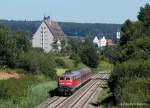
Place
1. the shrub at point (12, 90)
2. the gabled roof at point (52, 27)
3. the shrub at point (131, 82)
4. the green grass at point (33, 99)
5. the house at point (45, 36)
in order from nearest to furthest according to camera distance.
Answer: the shrub at point (131, 82) → the green grass at point (33, 99) → the shrub at point (12, 90) → the house at point (45, 36) → the gabled roof at point (52, 27)

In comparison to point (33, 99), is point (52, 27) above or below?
above

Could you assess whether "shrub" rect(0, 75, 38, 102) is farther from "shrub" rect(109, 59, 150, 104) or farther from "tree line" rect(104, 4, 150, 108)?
"shrub" rect(109, 59, 150, 104)

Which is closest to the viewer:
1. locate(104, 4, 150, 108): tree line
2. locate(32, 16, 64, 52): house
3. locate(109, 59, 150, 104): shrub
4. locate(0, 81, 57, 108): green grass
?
locate(104, 4, 150, 108): tree line

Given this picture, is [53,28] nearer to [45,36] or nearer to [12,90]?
[45,36]

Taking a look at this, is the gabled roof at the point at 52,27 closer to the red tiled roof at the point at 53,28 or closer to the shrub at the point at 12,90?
the red tiled roof at the point at 53,28

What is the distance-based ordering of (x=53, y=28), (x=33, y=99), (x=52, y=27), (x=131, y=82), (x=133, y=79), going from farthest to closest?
1. (x=53, y=28)
2. (x=52, y=27)
3. (x=33, y=99)
4. (x=133, y=79)
5. (x=131, y=82)

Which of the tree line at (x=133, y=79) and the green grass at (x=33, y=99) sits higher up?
the tree line at (x=133, y=79)

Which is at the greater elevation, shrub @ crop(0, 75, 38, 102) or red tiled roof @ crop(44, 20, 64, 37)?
red tiled roof @ crop(44, 20, 64, 37)

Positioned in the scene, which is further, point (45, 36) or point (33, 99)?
point (45, 36)

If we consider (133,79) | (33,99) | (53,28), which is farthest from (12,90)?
(53,28)

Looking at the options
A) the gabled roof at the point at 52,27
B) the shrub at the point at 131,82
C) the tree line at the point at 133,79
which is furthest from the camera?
the gabled roof at the point at 52,27

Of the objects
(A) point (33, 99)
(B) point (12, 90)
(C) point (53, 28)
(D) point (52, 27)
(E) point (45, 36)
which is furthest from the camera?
(C) point (53, 28)

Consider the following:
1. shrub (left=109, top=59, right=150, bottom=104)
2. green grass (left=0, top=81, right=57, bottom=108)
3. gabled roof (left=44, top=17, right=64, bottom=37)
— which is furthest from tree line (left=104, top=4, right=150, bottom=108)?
gabled roof (left=44, top=17, right=64, bottom=37)

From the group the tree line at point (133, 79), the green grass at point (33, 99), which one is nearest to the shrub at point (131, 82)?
the tree line at point (133, 79)
